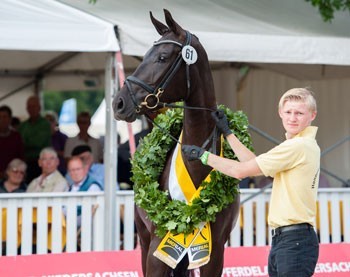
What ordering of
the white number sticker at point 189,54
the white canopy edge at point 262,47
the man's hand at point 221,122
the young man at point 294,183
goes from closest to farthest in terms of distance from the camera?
the young man at point 294,183 < the man's hand at point 221,122 < the white number sticker at point 189,54 < the white canopy edge at point 262,47

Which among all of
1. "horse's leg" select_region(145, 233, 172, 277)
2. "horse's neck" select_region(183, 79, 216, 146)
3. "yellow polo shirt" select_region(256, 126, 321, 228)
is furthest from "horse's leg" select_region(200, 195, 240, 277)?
"yellow polo shirt" select_region(256, 126, 321, 228)

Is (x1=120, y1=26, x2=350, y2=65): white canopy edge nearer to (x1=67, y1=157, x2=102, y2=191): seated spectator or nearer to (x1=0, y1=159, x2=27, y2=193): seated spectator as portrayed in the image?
(x1=67, y1=157, x2=102, y2=191): seated spectator

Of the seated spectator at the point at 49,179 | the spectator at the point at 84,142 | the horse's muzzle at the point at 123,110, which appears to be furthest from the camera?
the spectator at the point at 84,142

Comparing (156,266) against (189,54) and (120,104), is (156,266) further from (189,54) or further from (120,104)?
(189,54)

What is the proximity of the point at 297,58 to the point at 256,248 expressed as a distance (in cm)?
194

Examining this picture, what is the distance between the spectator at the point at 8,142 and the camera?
11.0m

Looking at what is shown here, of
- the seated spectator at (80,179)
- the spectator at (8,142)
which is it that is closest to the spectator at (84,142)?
the spectator at (8,142)

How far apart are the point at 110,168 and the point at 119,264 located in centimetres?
98

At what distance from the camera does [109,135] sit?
809 centimetres

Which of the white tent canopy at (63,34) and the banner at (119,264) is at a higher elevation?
the white tent canopy at (63,34)

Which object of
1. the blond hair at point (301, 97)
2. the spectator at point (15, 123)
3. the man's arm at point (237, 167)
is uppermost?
the spectator at point (15, 123)

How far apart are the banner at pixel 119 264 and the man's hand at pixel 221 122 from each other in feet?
8.13

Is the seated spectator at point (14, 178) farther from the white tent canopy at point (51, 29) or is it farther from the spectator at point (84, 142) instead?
the spectator at point (84, 142)

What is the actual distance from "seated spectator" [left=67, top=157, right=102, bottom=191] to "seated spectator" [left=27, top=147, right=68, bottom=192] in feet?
0.39
